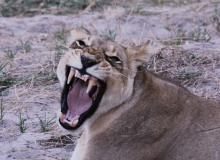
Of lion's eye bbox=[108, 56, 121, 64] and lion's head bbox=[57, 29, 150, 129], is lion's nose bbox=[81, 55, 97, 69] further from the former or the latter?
lion's eye bbox=[108, 56, 121, 64]

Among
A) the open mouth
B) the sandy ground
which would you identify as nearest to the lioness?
the open mouth

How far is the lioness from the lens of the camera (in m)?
3.84

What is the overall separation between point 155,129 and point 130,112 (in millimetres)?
163

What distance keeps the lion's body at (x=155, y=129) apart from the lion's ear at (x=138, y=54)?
9 cm

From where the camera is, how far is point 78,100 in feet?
12.9

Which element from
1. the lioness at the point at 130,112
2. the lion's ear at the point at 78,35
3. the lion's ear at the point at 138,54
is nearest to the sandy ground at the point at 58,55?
the lion's ear at the point at 138,54

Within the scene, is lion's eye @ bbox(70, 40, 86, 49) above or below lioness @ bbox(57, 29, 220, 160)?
above

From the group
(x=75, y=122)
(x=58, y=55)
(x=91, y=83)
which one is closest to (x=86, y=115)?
(x=75, y=122)

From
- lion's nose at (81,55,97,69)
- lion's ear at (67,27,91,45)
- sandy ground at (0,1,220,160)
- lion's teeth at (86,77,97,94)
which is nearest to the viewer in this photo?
lion's nose at (81,55,97,69)

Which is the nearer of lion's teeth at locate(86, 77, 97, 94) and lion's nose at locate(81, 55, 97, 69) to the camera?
lion's nose at locate(81, 55, 97, 69)

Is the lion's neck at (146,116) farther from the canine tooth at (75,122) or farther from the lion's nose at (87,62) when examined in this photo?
the lion's nose at (87,62)

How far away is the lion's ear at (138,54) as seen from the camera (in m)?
3.95

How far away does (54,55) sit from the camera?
682 cm

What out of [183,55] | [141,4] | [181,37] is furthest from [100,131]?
[141,4]
